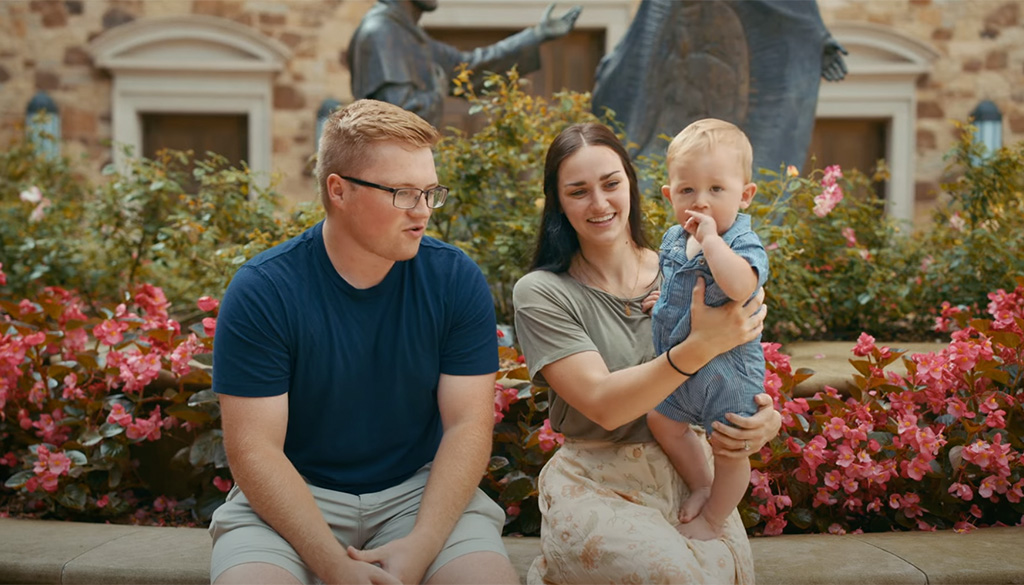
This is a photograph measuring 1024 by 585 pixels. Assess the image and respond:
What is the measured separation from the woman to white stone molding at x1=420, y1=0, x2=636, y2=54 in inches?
262

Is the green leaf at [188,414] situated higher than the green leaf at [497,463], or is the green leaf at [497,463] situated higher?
the green leaf at [188,414]

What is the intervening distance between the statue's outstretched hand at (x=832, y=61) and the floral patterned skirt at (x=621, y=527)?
284cm

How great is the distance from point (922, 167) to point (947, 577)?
23.3 ft

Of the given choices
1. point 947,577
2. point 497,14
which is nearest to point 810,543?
point 947,577

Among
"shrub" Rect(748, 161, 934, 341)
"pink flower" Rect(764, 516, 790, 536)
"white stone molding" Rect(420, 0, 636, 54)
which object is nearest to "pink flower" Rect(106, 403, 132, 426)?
"pink flower" Rect(764, 516, 790, 536)

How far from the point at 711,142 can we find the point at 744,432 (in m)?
0.53

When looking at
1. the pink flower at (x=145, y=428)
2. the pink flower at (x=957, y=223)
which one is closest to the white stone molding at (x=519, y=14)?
the pink flower at (x=957, y=223)

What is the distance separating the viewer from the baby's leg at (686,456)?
1785 mm

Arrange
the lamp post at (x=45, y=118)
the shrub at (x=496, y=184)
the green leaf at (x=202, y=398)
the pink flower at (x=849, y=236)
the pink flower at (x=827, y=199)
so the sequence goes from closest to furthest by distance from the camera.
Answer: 1. the green leaf at (x=202, y=398)
2. the pink flower at (x=827, y=199)
3. the shrub at (x=496, y=184)
4. the pink flower at (x=849, y=236)
5. the lamp post at (x=45, y=118)

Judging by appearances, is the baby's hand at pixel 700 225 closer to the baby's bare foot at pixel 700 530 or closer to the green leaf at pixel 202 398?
the baby's bare foot at pixel 700 530

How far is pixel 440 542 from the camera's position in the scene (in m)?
→ 1.67

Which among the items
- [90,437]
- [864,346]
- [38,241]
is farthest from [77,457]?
[38,241]

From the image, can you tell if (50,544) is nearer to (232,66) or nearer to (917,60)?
(232,66)

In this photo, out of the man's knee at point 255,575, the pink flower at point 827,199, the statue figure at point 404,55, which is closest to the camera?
the man's knee at point 255,575
